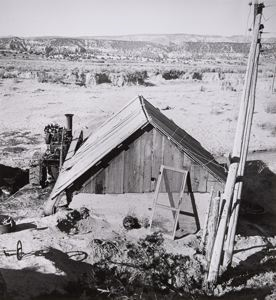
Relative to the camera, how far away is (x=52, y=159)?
17141mm

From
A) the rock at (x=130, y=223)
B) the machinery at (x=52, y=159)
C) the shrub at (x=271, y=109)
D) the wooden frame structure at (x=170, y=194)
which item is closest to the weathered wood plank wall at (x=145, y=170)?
the wooden frame structure at (x=170, y=194)

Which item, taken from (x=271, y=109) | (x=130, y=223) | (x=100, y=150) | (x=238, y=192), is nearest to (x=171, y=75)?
(x=271, y=109)

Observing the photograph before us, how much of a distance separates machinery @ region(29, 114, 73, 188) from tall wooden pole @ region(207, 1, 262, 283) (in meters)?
8.58

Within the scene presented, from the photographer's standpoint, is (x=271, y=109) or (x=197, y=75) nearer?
(x=271, y=109)

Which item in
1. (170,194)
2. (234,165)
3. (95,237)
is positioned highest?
(234,165)

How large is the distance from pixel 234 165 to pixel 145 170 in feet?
11.7

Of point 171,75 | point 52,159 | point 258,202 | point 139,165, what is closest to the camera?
point 139,165

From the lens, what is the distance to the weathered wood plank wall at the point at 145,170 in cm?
1265

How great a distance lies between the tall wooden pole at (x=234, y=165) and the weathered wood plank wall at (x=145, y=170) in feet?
7.65

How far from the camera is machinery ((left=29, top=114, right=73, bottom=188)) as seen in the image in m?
17.1

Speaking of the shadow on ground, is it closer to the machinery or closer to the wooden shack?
the wooden shack

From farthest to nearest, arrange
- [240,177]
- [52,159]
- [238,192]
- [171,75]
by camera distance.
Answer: [171,75] → [52,159] → [238,192] → [240,177]

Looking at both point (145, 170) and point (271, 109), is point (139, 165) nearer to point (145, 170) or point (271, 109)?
point (145, 170)

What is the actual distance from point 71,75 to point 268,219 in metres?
34.3
